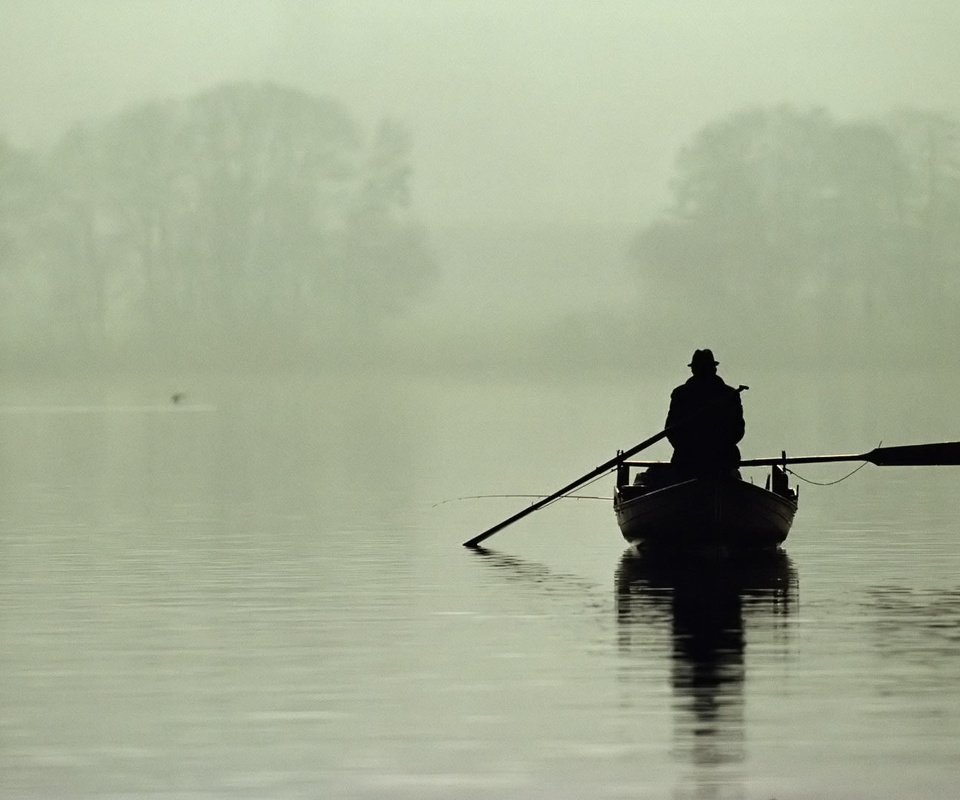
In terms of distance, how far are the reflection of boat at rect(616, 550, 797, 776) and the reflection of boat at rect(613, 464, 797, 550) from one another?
0.82 feet

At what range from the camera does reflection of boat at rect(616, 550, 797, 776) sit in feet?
46.0

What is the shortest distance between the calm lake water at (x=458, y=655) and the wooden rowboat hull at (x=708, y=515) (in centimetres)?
58

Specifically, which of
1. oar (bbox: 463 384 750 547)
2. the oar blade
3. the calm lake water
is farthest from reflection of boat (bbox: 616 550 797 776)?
the oar blade

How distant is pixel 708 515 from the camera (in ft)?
87.5

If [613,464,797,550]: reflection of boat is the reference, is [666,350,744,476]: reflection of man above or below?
above

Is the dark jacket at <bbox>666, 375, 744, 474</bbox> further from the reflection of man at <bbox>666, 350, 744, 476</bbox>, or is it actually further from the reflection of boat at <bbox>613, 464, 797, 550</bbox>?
the reflection of boat at <bbox>613, 464, 797, 550</bbox>

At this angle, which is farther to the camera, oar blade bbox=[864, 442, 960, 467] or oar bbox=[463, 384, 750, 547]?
oar bbox=[463, 384, 750, 547]

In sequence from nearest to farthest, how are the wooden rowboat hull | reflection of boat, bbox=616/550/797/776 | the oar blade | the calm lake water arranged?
the calm lake water < reflection of boat, bbox=616/550/797/776 < the oar blade < the wooden rowboat hull

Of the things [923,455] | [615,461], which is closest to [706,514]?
[615,461]

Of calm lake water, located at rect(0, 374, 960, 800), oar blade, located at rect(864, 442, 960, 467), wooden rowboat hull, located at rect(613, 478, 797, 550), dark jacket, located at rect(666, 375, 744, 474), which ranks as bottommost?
calm lake water, located at rect(0, 374, 960, 800)

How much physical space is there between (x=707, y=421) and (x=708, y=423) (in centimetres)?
3

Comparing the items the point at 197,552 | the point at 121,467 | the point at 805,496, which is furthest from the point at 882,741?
the point at 121,467

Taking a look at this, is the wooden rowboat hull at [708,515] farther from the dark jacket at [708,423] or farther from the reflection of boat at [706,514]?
the dark jacket at [708,423]

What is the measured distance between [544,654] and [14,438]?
6164 cm
